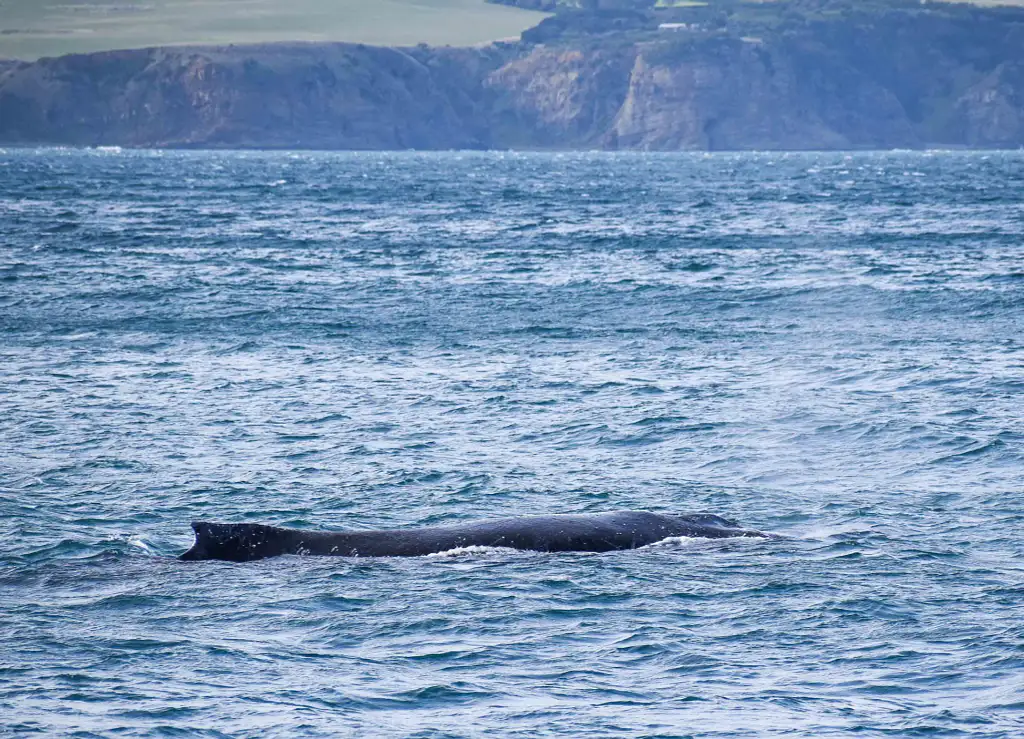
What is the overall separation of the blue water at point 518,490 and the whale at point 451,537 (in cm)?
25

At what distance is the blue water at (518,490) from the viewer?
10.7 metres

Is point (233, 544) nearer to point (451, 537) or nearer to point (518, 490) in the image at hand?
point (451, 537)

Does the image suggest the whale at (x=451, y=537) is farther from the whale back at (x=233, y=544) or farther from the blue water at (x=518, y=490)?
the blue water at (x=518, y=490)

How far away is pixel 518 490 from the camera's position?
18.0 meters

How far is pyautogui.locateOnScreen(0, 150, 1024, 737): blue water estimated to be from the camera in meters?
10.7

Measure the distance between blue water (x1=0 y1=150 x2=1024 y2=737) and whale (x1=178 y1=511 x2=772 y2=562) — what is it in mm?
254

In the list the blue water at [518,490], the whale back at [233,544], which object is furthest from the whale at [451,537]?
the blue water at [518,490]

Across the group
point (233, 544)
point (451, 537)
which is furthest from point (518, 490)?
point (233, 544)

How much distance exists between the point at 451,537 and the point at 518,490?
345 centimetres

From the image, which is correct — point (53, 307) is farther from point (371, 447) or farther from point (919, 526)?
point (919, 526)

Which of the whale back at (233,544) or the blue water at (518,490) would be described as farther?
the whale back at (233,544)

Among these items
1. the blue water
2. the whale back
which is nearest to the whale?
the whale back

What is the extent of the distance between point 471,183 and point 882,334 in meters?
97.1

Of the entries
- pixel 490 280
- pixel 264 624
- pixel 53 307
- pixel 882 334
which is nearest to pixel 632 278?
pixel 490 280
